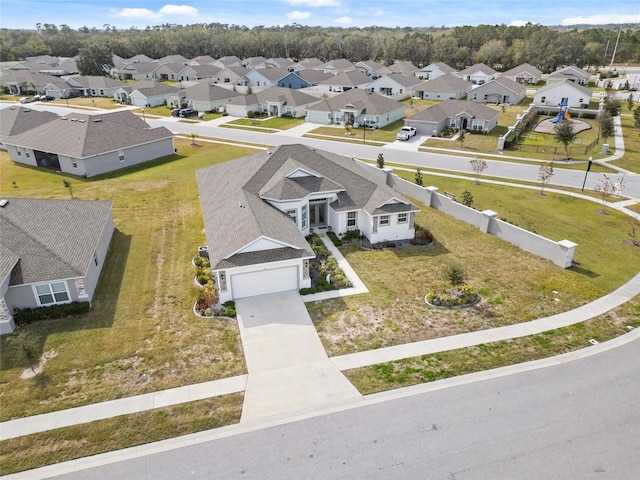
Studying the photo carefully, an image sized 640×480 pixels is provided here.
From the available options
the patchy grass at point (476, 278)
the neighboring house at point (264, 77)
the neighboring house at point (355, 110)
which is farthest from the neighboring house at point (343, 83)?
the patchy grass at point (476, 278)

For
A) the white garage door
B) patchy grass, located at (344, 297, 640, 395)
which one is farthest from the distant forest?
patchy grass, located at (344, 297, 640, 395)

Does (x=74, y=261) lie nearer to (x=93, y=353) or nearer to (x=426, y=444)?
(x=93, y=353)

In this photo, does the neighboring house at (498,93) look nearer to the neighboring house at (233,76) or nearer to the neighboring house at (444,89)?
the neighboring house at (444,89)

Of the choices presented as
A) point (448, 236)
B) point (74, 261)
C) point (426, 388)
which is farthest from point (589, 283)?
point (74, 261)

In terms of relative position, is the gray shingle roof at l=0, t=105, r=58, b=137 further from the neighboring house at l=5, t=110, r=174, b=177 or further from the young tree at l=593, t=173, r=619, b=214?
the young tree at l=593, t=173, r=619, b=214

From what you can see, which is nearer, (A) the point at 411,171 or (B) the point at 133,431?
(B) the point at 133,431

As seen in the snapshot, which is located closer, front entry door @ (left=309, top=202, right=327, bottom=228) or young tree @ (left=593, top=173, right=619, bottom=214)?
front entry door @ (left=309, top=202, right=327, bottom=228)
